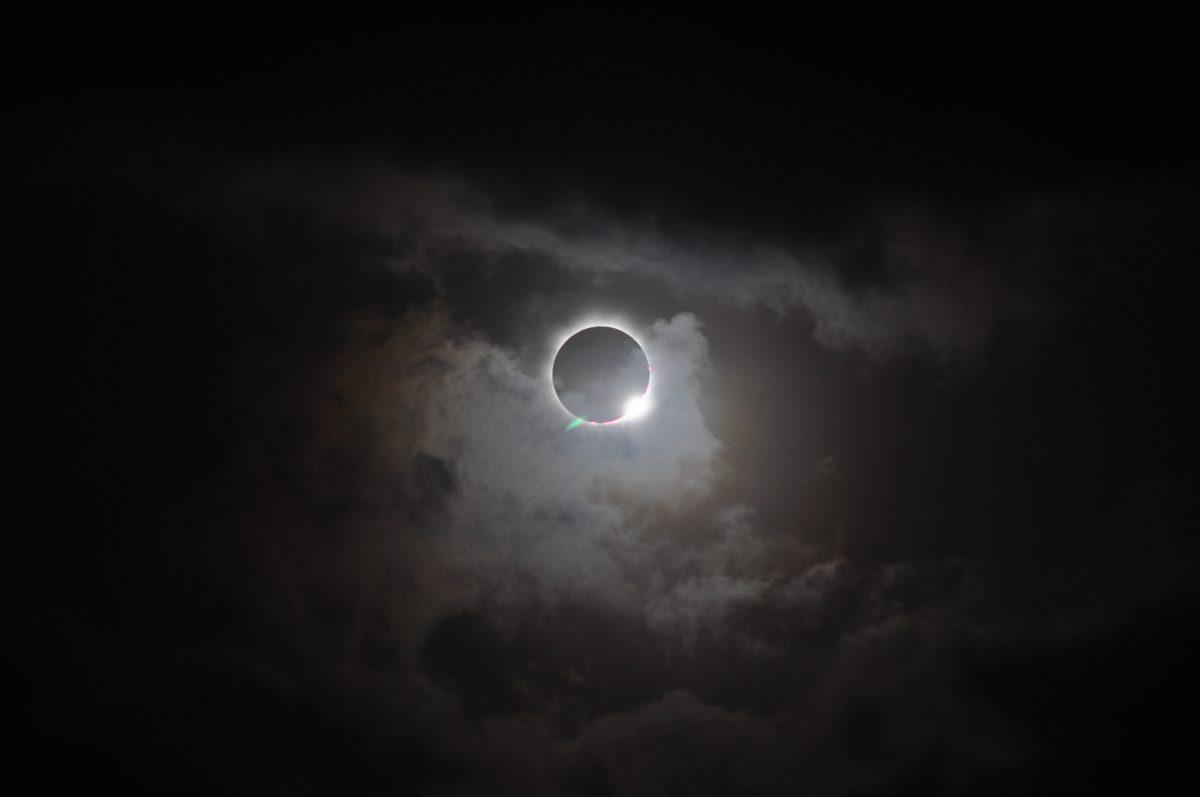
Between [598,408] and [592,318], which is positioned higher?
[592,318]
